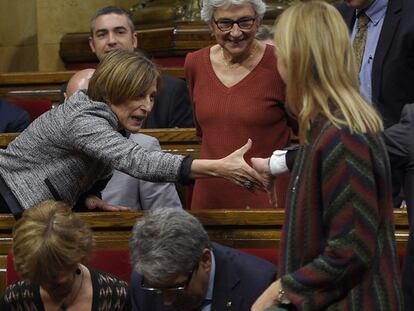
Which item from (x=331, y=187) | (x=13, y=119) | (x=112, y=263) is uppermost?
(x=331, y=187)

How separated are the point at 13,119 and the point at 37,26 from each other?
8.77 ft

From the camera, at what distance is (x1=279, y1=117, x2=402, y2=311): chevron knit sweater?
2299mm

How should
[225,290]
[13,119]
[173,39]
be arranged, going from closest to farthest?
[225,290]
[13,119]
[173,39]

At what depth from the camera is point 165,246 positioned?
2746mm

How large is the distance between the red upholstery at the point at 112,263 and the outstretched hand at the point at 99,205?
0.19 metres

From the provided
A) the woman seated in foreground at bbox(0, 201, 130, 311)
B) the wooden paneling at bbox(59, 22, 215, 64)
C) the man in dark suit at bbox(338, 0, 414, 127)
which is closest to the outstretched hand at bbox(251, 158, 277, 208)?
the woman seated in foreground at bbox(0, 201, 130, 311)

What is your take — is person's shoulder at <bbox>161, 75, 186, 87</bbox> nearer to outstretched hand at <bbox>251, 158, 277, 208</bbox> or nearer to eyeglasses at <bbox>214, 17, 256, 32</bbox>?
eyeglasses at <bbox>214, 17, 256, 32</bbox>

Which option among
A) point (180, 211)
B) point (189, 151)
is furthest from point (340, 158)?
point (189, 151)

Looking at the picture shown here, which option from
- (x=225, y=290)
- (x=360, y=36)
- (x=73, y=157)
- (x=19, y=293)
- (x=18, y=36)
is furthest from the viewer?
(x=18, y=36)

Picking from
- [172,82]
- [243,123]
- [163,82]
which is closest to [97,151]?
[243,123]

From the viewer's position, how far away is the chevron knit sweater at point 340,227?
→ 2.30 metres

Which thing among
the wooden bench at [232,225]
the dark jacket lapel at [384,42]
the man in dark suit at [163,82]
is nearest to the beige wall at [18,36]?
the man in dark suit at [163,82]

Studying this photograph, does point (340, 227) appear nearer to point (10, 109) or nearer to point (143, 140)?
point (143, 140)

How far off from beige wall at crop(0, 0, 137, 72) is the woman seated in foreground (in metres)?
4.43
